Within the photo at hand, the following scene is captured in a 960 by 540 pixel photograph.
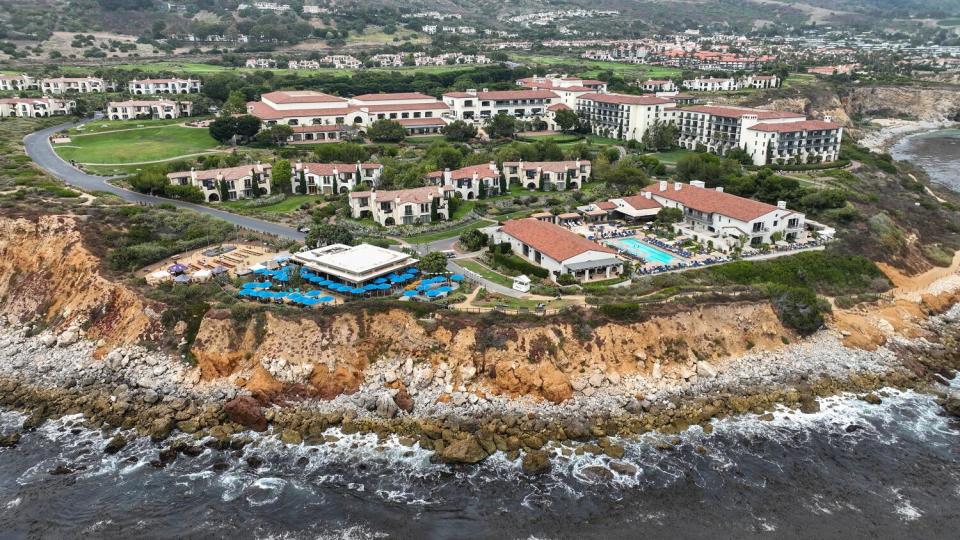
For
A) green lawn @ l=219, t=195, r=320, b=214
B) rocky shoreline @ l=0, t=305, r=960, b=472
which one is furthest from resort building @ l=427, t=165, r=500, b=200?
rocky shoreline @ l=0, t=305, r=960, b=472

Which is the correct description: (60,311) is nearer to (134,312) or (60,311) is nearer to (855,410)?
(134,312)

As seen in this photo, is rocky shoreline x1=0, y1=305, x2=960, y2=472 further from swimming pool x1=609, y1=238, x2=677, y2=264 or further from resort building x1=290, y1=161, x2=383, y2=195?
resort building x1=290, y1=161, x2=383, y2=195

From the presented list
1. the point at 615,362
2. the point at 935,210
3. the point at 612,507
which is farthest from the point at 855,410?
the point at 935,210

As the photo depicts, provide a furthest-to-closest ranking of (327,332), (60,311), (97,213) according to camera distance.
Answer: (97,213) → (60,311) → (327,332)

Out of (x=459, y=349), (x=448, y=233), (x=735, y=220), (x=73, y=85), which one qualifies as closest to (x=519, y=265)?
(x=459, y=349)

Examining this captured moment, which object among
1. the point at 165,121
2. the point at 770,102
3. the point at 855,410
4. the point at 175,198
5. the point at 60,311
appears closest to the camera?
the point at 855,410

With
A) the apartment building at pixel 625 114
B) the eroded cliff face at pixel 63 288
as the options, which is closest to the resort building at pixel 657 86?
the apartment building at pixel 625 114

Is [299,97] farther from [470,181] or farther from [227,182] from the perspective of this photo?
[470,181]
